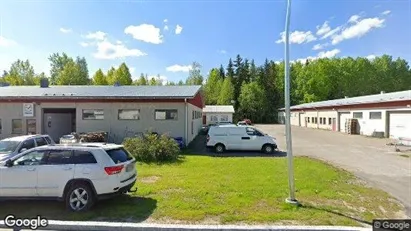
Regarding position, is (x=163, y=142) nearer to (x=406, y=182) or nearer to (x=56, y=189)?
(x=56, y=189)

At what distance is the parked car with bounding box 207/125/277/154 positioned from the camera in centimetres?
1738

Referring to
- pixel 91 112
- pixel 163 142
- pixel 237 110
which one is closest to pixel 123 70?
pixel 237 110

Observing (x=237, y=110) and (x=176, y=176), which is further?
(x=237, y=110)

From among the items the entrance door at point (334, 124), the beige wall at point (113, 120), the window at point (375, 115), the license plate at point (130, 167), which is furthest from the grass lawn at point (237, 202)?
the entrance door at point (334, 124)

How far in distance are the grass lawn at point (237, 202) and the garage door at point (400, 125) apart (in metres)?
16.1

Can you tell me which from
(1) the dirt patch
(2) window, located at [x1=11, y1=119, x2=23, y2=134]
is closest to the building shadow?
(1) the dirt patch

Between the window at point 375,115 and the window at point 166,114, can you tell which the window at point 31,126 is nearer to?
the window at point 166,114

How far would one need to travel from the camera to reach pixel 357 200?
7.74 metres

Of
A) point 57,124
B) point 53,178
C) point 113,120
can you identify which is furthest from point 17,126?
point 53,178

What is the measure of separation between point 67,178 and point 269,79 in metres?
70.3

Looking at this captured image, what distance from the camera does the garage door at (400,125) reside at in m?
22.6

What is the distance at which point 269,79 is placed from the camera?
7288 cm

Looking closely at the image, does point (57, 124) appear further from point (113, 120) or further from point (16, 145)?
point (16, 145)

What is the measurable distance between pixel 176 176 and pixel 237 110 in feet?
192
